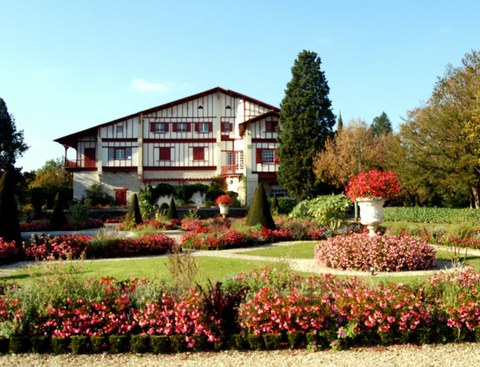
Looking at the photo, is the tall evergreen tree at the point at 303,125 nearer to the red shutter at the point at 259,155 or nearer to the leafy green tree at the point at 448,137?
the red shutter at the point at 259,155

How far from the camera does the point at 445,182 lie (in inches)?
1091

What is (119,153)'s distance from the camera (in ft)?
131

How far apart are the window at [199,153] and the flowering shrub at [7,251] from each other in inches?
1064

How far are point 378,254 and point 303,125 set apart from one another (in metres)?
24.0

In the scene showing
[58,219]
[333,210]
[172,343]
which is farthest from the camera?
[58,219]

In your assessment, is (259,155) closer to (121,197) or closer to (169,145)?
(169,145)

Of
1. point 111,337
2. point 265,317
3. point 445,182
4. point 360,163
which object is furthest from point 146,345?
point 360,163

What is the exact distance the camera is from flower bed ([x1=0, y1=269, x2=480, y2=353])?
5672 mm

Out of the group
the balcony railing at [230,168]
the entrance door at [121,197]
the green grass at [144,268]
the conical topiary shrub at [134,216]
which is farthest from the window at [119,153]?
the green grass at [144,268]

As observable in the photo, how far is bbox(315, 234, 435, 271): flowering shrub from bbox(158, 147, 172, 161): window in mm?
29806

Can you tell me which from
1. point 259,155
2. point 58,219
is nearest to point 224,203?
point 259,155

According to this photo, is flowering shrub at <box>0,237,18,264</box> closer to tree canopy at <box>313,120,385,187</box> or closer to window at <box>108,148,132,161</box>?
tree canopy at <box>313,120,385,187</box>

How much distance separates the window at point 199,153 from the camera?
1593 inches

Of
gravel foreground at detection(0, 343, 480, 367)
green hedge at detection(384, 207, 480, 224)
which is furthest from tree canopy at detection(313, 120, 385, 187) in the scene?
gravel foreground at detection(0, 343, 480, 367)
